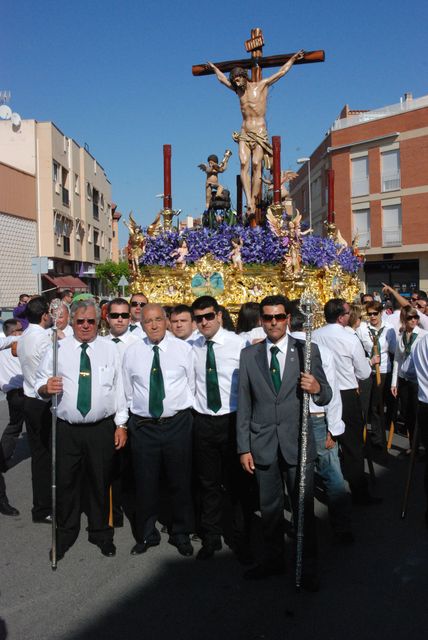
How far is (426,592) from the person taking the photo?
3760 millimetres

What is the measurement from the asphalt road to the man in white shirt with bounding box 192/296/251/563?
1.00 feet

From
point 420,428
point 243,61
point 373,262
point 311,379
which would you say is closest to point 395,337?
point 420,428

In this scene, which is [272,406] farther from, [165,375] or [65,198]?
[65,198]

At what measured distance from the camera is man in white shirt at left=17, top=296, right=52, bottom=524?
207 inches

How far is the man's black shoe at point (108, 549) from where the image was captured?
4488 mm

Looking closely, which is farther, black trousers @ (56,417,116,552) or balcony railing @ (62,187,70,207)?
balcony railing @ (62,187,70,207)

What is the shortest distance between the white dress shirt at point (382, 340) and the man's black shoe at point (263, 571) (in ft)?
13.0

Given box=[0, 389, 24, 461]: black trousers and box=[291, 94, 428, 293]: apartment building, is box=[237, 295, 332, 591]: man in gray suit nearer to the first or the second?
box=[0, 389, 24, 461]: black trousers

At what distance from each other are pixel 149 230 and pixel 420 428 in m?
5.22

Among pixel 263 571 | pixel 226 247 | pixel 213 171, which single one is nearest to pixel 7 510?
pixel 263 571

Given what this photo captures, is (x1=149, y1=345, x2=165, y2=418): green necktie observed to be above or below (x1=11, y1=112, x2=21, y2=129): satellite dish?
below

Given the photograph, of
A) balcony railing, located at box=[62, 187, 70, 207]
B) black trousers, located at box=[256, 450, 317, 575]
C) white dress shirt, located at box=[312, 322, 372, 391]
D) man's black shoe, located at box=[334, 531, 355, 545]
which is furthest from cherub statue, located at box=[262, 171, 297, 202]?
balcony railing, located at box=[62, 187, 70, 207]

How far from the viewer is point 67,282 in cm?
3666

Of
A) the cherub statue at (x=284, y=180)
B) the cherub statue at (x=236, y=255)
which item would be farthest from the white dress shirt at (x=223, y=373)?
the cherub statue at (x=284, y=180)
